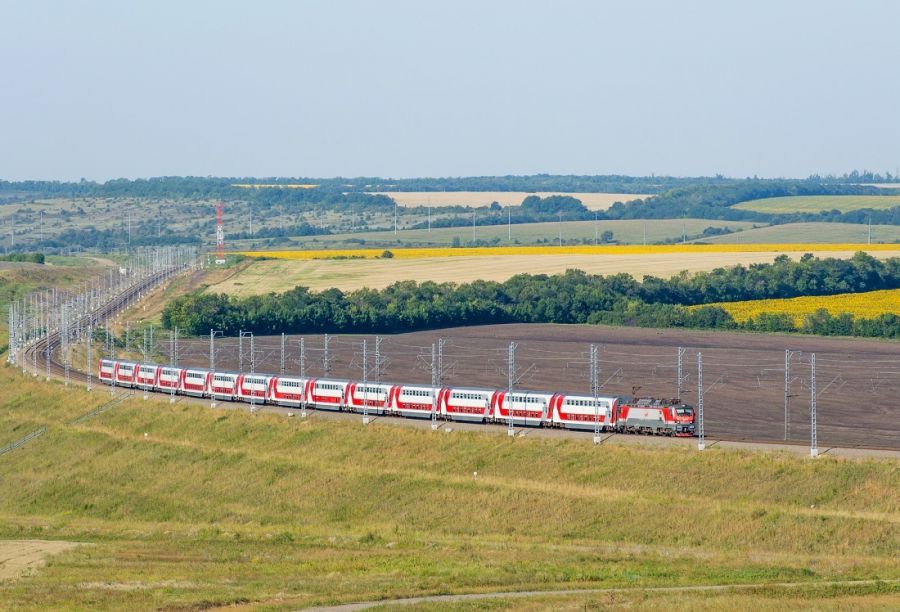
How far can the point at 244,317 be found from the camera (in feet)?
623

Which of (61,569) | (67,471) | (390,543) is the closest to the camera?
(61,569)

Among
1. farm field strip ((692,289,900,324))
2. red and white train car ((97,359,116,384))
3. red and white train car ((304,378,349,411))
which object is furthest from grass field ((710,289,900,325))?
red and white train car ((97,359,116,384))

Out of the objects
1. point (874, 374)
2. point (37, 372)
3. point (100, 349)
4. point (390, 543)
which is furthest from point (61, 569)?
point (100, 349)

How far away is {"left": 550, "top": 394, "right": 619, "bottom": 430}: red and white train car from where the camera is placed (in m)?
102

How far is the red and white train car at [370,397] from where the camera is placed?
11538 centimetres

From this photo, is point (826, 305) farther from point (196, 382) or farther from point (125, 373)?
point (125, 373)

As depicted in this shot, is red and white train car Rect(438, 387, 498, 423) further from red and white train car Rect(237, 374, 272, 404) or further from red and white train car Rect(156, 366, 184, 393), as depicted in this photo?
red and white train car Rect(156, 366, 184, 393)

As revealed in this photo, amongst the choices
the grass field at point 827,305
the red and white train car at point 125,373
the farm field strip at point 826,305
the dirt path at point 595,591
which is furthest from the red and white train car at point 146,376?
the dirt path at point 595,591

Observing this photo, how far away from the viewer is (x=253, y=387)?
5030 inches

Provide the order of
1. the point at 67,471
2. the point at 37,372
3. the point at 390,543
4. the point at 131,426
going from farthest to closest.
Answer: the point at 37,372 → the point at 131,426 → the point at 67,471 → the point at 390,543

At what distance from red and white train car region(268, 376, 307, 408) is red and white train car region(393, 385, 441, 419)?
1124 cm

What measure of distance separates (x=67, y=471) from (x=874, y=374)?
67826 mm

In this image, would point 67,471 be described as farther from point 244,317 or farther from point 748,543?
point 244,317

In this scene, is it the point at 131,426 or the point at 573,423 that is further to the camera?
the point at 131,426
